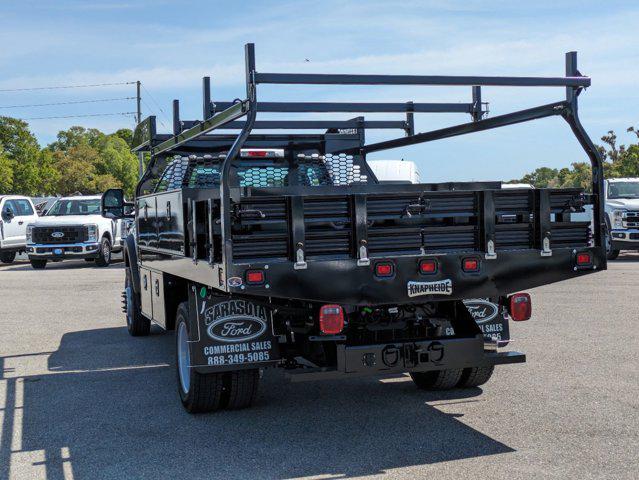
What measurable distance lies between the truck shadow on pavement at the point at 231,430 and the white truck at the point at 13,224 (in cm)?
1705

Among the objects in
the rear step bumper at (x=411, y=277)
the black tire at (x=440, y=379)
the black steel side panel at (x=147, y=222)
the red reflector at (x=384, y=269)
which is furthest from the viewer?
the black steel side panel at (x=147, y=222)

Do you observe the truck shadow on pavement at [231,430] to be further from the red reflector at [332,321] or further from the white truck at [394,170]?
the white truck at [394,170]

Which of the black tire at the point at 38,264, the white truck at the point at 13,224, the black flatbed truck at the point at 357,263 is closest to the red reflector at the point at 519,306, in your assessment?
the black flatbed truck at the point at 357,263

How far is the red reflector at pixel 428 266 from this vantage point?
546 cm

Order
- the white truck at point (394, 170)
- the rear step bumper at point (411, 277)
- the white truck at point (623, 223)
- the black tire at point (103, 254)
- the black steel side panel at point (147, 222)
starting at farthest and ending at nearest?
the black tire at point (103, 254)
the white truck at point (394, 170)
the white truck at point (623, 223)
the black steel side panel at point (147, 222)
the rear step bumper at point (411, 277)

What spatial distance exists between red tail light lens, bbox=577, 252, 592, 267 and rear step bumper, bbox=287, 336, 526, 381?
77 centimetres

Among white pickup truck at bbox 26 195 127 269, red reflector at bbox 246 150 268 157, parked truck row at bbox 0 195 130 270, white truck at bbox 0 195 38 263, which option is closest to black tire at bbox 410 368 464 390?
red reflector at bbox 246 150 268 157

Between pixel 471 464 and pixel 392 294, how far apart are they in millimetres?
1161

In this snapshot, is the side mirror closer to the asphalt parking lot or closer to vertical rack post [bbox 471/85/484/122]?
the asphalt parking lot

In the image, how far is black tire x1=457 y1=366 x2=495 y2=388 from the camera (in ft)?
22.5

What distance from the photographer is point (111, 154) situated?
150 meters

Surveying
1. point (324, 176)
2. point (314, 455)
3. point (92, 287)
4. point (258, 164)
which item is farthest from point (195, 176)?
point (92, 287)

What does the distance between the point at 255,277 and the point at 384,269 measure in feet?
2.82

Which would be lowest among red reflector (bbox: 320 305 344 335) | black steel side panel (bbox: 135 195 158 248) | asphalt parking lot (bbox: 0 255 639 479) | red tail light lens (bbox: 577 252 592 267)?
asphalt parking lot (bbox: 0 255 639 479)
